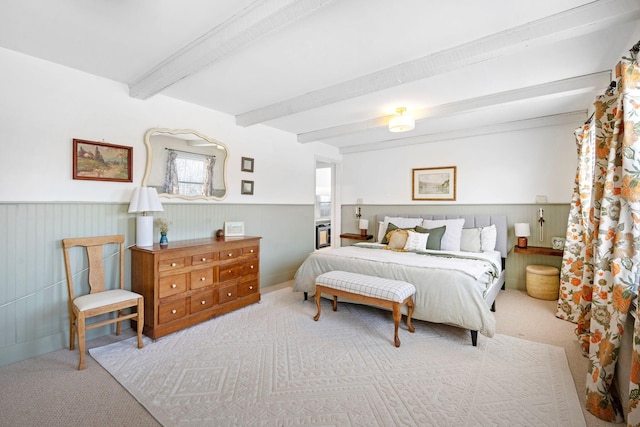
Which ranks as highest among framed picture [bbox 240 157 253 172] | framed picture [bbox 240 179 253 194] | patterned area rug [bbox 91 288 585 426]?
framed picture [bbox 240 157 253 172]

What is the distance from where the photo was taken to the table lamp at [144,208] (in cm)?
299

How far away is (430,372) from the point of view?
2320 mm

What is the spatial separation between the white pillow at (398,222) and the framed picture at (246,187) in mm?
2404

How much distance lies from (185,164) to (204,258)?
1218 mm

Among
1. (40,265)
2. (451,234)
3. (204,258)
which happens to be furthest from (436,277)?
(40,265)

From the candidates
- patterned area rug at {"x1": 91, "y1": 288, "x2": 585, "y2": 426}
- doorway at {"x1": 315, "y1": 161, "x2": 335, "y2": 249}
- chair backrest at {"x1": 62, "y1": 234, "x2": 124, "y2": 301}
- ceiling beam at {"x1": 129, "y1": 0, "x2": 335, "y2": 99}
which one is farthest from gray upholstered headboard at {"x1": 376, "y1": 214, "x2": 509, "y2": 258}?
chair backrest at {"x1": 62, "y1": 234, "x2": 124, "y2": 301}

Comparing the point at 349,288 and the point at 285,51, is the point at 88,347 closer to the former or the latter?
the point at 349,288

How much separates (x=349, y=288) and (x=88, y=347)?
2493mm

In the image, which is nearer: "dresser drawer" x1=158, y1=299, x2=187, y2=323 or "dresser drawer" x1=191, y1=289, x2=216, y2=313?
"dresser drawer" x1=158, y1=299, x2=187, y2=323

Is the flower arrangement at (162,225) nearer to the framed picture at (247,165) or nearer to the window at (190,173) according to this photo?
the window at (190,173)

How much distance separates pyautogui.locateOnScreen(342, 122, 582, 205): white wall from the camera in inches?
167

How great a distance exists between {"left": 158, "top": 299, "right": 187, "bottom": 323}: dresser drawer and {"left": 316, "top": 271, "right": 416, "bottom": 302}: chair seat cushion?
1.43 meters

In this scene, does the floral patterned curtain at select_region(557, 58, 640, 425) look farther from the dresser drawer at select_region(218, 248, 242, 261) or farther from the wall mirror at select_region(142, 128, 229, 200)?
the wall mirror at select_region(142, 128, 229, 200)

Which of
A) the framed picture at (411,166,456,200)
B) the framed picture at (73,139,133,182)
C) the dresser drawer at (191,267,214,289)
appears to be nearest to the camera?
the framed picture at (73,139,133,182)
